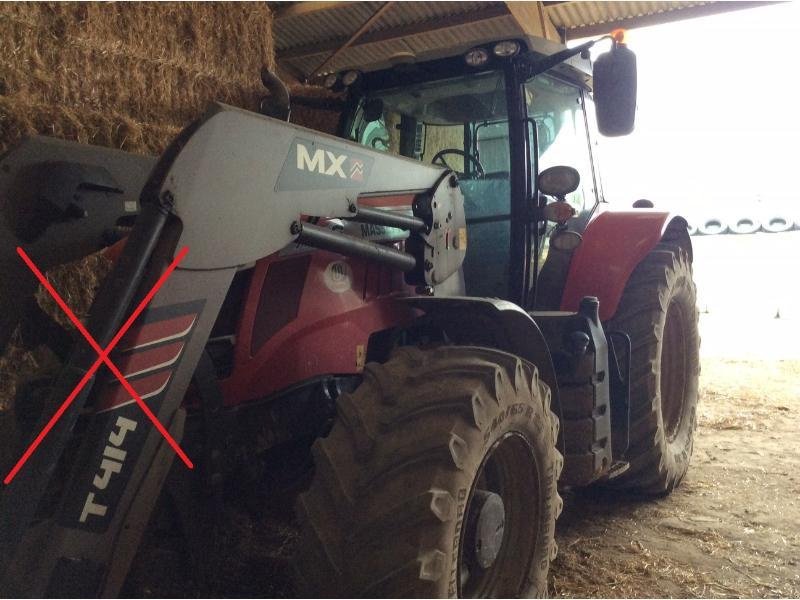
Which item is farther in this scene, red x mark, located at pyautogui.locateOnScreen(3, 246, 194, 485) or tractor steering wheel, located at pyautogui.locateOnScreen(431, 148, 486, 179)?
tractor steering wheel, located at pyautogui.locateOnScreen(431, 148, 486, 179)

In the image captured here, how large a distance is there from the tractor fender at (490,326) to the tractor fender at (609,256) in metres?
0.77

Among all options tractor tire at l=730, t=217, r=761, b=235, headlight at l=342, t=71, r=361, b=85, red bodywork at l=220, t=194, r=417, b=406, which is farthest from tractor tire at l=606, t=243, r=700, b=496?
tractor tire at l=730, t=217, r=761, b=235

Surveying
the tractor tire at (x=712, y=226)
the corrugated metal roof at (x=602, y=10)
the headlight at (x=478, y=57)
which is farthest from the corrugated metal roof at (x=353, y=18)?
the tractor tire at (x=712, y=226)

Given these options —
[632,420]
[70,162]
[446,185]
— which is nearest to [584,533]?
[632,420]

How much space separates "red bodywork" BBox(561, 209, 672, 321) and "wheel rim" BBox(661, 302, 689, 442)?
2.56ft

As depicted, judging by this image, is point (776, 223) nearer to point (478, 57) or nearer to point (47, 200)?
point (478, 57)

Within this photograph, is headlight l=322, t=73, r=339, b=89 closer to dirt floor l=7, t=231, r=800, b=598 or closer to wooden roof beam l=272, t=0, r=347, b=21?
dirt floor l=7, t=231, r=800, b=598

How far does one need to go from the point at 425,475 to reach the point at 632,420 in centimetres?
192

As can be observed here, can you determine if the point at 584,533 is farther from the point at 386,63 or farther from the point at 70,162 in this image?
the point at 70,162

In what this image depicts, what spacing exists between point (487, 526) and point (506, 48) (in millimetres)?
1963

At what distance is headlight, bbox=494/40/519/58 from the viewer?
9.80ft

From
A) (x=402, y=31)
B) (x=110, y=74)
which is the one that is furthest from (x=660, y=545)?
(x=402, y=31)

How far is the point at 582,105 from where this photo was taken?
3.61 m

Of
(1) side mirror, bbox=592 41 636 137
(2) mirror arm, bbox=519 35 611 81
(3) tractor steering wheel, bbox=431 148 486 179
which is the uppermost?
A: (2) mirror arm, bbox=519 35 611 81
